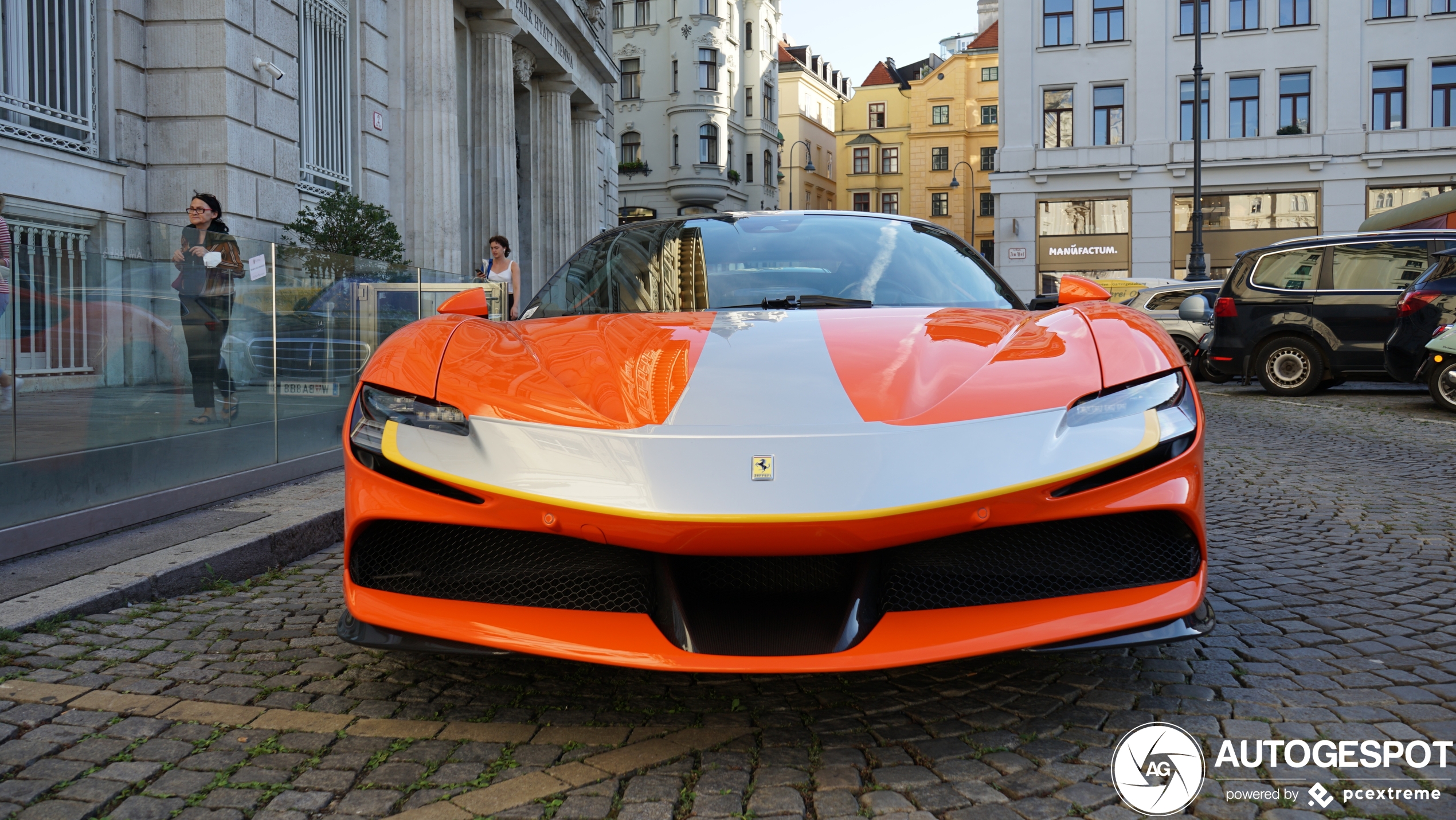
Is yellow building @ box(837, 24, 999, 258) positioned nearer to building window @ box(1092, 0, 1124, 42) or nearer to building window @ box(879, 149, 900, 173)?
building window @ box(879, 149, 900, 173)

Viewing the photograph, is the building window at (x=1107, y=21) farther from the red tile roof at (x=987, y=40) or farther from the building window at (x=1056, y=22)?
the red tile roof at (x=987, y=40)

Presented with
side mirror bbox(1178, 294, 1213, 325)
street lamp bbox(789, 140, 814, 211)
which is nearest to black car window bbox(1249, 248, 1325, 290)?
side mirror bbox(1178, 294, 1213, 325)

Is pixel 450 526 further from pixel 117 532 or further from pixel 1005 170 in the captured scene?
pixel 1005 170

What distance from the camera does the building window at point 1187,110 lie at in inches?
1353

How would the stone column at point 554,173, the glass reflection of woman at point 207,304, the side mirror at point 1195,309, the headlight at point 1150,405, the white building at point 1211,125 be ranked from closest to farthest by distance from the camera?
1. the headlight at point 1150,405
2. the glass reflection of woman at point 207,304
3. the side mirror at point 1195,309
4. the stone column at point 554,173
5. the white building at point 1211,125

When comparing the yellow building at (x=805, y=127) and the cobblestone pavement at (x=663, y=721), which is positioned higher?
the yellow building at (x=805, y=127)

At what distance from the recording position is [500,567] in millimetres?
2418

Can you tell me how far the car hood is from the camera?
243cm

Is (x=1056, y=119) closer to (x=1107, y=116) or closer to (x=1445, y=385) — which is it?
(x=1107, y=116)

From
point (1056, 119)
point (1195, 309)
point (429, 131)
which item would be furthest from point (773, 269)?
point (1056, 119)

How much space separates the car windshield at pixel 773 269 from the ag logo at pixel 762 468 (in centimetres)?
125

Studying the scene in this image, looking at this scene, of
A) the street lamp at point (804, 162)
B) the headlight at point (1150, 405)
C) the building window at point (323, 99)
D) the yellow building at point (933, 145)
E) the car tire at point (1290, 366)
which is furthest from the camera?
the yellow building at point (933, 145)

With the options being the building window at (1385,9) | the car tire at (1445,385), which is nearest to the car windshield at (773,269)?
the car tire at (1445,385)

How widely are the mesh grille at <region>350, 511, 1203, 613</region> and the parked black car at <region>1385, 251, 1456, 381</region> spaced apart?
32.5ft
